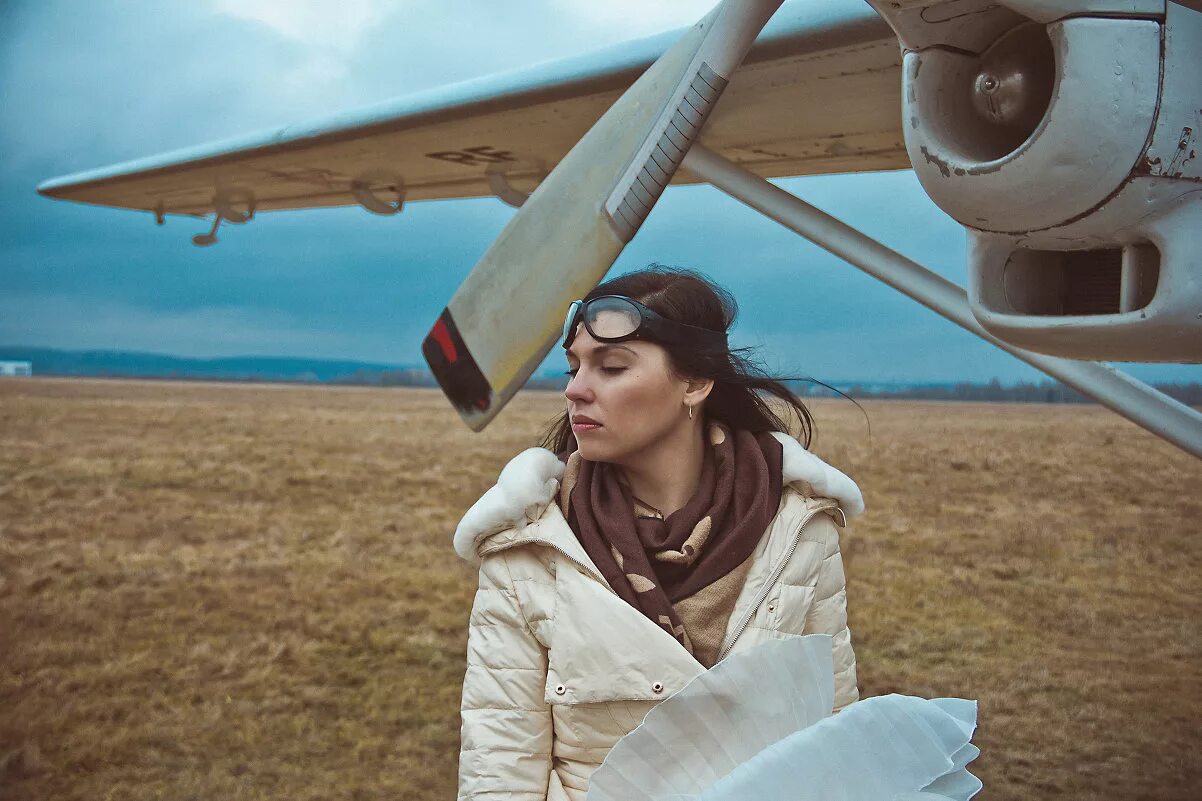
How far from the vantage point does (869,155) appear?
14.2ft

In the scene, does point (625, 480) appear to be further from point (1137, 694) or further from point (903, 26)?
point (1137, 694)

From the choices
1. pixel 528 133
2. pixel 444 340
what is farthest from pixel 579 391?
pixel 528 133

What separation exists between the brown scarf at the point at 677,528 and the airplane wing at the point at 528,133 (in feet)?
5.53

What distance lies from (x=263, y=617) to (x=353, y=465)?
6781 millimetres

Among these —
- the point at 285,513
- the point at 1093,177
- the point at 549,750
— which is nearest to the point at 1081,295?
the point at 1093,177

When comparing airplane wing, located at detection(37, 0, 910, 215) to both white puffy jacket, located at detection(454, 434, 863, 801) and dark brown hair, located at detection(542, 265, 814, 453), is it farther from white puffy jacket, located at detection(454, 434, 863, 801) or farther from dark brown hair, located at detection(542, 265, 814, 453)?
white puffy jacket, located at detection(454, 434, 863, 801)

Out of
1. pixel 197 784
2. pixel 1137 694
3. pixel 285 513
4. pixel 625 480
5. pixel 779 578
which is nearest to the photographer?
pixel 779 578

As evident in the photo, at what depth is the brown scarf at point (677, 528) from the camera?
1.37 meters

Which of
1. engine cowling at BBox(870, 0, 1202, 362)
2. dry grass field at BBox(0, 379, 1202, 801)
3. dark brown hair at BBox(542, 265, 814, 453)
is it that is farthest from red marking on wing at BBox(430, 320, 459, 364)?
engine cowling at BBox(870, 0, 1202, 362)

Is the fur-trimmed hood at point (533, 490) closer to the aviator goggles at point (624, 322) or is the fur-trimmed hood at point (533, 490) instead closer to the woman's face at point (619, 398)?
the woman's face at point (619, 398)

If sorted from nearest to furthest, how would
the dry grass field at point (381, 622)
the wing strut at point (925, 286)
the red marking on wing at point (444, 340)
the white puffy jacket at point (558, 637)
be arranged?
the white puffy jacket at point (558, 637) → the wing strut at point (925, 286) → the red marking on wing at point (444, 340) → the dry grass field at point (381, 622)

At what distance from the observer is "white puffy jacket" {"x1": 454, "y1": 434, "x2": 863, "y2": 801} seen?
131 cm

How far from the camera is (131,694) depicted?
148 inches

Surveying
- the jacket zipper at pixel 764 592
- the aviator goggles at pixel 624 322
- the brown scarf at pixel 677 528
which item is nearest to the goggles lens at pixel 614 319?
the aviator goggles at pixel 624 322
